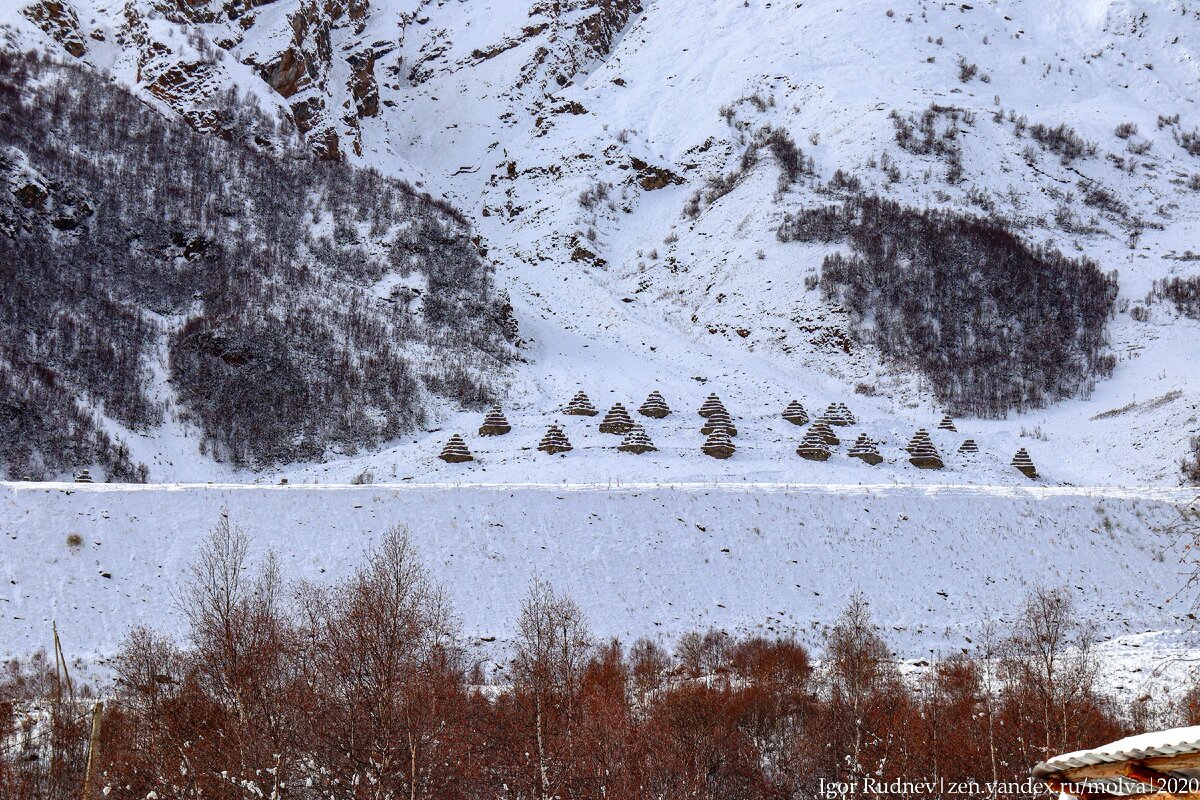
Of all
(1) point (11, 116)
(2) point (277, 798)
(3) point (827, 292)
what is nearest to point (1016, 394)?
(3) point (827, 292)

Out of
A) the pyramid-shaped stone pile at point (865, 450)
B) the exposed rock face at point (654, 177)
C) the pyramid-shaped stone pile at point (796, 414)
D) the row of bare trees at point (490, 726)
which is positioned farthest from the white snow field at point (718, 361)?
the row of bare trees at point (490, 726)

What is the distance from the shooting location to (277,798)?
15.9 meters

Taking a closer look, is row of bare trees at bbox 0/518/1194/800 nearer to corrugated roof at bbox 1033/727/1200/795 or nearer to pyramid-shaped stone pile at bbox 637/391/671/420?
corrugated roof at bbox 1033/727/1200/795

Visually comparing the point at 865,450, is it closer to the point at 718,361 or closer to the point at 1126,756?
the point at 718,361

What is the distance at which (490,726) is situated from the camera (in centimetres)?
2156

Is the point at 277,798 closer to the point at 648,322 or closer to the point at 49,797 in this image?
the point at 49,797

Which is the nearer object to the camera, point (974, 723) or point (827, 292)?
point (974, 723)

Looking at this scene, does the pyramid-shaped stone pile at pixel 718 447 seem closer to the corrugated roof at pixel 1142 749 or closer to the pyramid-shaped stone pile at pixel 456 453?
the pyramid-shaped stone pile at pixel 456 453

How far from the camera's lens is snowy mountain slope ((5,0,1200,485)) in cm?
5819

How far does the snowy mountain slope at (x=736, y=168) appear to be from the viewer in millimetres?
58188

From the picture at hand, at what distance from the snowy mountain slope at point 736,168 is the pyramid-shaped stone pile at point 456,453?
2.47 feet

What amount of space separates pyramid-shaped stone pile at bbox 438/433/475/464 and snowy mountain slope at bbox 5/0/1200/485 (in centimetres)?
75

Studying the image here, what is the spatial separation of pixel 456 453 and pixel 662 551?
57.1 ft

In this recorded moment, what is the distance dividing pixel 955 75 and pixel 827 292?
54761mm
